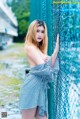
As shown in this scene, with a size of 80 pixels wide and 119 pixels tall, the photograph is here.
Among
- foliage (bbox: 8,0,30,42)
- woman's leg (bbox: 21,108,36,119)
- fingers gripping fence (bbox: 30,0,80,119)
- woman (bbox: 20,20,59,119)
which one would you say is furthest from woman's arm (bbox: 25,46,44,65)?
Result: foliage (bbox: 8,0,30,42)

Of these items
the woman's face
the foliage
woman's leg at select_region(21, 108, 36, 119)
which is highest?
the woman's face

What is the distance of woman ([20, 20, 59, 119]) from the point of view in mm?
2717

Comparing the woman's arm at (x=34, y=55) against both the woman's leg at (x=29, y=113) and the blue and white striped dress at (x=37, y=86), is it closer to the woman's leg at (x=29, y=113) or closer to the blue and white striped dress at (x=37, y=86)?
the blue and white striped dress at (x=37, y=86)

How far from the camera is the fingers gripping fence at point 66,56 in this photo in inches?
96.3

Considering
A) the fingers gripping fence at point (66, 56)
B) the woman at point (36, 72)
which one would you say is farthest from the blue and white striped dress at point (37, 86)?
the fingers gripping fence at point (66, 56)

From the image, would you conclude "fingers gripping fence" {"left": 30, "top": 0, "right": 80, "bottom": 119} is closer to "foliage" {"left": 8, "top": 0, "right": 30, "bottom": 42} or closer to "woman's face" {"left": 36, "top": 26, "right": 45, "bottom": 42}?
"woman's face" {"left": 36, "top": 26, "right": 45, "bottom": 42}

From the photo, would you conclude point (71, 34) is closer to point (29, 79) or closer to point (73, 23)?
point (73, 23)

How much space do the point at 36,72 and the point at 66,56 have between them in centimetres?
20

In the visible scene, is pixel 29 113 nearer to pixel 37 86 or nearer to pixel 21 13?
pixel 37 86

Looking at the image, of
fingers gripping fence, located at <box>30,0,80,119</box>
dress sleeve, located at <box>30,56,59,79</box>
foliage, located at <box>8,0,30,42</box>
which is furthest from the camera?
foliage, located at <box>8,0,30,42</box>

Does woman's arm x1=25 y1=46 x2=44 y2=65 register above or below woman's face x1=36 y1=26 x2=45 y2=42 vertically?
below

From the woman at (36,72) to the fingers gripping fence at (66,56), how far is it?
0.09 meters

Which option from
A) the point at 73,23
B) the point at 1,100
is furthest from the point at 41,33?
the point at 1,100

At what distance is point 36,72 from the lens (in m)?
2.72
